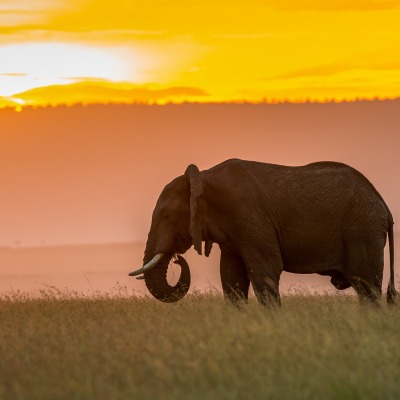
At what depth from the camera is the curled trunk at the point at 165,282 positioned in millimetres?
18359

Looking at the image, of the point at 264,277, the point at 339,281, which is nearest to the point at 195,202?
the point at 264,277

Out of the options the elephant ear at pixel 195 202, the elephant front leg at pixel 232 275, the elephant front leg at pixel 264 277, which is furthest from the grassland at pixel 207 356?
the elephant front leg at pixel 232 275

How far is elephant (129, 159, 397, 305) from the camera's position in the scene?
59.2ft

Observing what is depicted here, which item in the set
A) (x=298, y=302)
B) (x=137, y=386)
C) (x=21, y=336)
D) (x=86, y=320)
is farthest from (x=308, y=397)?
(x=298, y=302)

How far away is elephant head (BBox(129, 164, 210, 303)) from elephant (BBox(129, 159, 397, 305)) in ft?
0.05

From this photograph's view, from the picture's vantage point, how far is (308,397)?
9531 mm

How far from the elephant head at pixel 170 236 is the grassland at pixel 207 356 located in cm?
181

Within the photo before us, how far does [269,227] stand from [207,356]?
23.7ft

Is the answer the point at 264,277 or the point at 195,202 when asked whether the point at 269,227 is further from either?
the point at 195,202

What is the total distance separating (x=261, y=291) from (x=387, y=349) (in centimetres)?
627

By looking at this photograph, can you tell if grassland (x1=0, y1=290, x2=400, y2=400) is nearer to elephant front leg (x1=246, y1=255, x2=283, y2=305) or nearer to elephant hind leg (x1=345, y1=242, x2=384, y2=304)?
elephant front leg (x1=246, y1=255, x2=283, y2=305)

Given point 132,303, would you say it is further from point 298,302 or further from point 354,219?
point 354,219

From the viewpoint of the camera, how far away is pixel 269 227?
1828 centimetres

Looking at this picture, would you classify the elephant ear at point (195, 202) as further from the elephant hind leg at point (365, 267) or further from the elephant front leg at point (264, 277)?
the elephant hind leg at point (365, 267)
